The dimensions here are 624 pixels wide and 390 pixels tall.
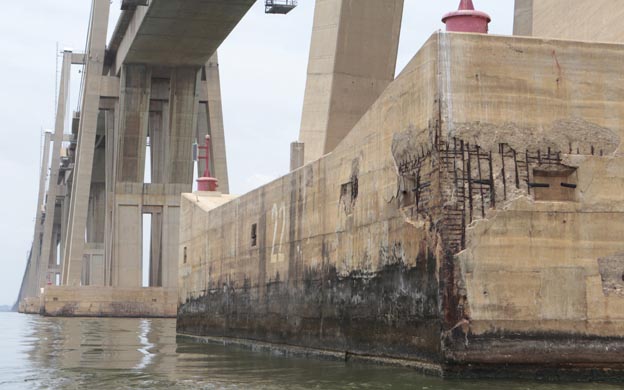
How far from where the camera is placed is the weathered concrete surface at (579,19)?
15578mm

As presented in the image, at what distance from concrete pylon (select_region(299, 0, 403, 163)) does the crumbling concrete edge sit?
3994 mm

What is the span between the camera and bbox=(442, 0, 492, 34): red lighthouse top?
39.8 feet

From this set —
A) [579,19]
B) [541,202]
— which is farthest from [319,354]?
[579,19]

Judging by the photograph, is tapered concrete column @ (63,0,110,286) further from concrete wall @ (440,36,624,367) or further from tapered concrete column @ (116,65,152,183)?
concrete wall @ (440,36,624,367)

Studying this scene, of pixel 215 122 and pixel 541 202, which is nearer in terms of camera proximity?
pixel 541 202

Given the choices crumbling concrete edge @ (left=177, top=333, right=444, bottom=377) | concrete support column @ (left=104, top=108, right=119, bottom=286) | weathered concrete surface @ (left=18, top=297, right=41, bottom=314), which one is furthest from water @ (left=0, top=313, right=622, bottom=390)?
weathered concrete surface @ (left=18, top=297, right=41, bottom=314)

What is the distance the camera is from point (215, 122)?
153 feet

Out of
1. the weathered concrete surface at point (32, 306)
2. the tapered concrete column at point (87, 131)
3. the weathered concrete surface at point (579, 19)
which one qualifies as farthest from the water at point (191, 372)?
the weathered concrete surface at point (32, 306)

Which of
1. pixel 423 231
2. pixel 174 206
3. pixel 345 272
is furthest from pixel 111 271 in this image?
pixel 423 231

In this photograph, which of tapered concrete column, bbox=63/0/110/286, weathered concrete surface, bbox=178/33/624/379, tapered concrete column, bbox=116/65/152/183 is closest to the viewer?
weathered concrete surface, bbox=178/33/624/379

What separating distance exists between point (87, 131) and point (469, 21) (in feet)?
126

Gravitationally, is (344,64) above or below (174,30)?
below

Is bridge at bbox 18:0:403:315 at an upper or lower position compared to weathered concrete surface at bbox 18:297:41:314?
upper

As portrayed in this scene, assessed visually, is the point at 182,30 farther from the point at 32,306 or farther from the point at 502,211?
the point at 32,306
